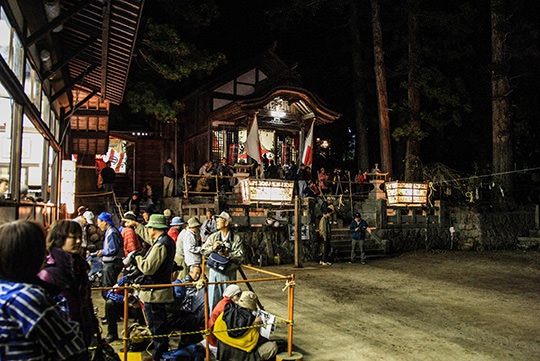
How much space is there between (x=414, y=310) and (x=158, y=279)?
20.5 ft

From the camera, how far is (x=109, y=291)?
6957 mm

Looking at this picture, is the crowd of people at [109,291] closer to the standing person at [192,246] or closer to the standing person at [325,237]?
the standing person at [192,246]

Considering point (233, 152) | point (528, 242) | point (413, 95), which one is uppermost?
point (413, 95)

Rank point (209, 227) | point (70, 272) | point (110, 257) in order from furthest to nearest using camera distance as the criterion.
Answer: point (209, 227) < point (110, 257) < point (70, 272)

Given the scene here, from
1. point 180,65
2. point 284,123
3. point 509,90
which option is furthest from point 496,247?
point 180,65

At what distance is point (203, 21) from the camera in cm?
2255

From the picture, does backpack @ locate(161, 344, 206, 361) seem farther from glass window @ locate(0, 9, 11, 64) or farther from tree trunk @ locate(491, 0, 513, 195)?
→ tree trunk @ locate(491, 0, 513, 195)

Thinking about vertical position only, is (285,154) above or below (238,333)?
above

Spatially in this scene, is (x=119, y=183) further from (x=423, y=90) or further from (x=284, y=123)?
(x=423, y=90)

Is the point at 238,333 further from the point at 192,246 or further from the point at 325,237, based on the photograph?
the point at 325,237

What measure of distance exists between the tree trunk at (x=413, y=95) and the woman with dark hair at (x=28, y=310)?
2233 centimetres

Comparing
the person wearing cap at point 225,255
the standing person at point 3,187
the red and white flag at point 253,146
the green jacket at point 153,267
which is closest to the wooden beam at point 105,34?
the standing person at point 3,187

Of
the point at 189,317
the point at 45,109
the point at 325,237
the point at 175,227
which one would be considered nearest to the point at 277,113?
the point at 325,237

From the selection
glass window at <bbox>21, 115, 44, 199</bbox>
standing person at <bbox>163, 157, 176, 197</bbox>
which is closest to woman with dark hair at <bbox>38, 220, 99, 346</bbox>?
glass window at <bbox>21, 115, 44, 199</bbox>
